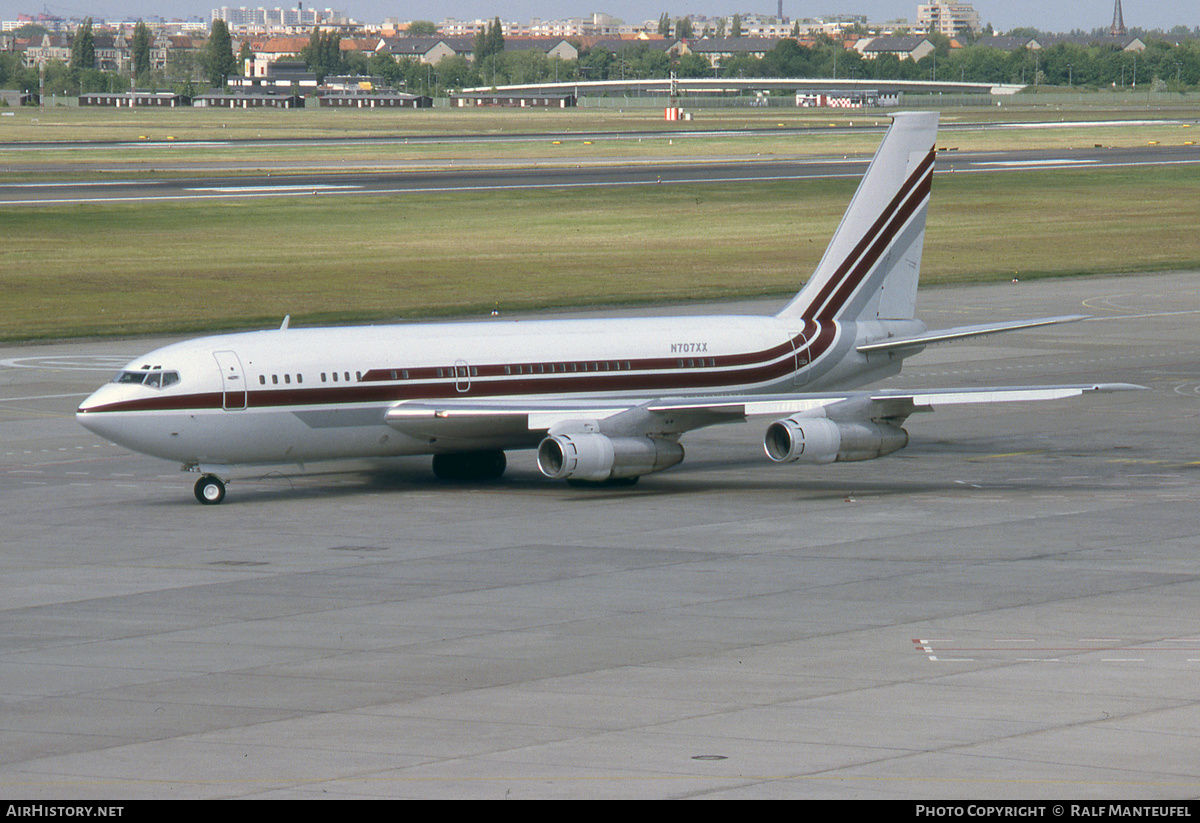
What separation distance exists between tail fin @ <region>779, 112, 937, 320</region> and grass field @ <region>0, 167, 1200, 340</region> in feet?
114

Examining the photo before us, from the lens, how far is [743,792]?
21.1m

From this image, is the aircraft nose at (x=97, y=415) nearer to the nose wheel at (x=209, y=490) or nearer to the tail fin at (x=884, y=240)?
the nose wheel at (x=209, y=490)

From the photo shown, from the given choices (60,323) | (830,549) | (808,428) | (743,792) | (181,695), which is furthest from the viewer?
(60,323)

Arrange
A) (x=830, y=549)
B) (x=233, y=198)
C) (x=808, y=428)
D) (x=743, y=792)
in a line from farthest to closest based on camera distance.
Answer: (x=233, y=198) < (x=808, y=428) < (x=830, y=549) < (x=743, y=792)

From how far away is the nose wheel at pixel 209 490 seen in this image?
4584cm

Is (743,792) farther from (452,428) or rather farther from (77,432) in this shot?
(77,432)

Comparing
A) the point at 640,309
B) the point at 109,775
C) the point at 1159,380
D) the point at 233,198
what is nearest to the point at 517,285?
the point at 640,309

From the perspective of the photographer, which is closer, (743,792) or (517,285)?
(743,792)

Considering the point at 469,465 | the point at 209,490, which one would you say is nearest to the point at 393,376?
the point at 469,465

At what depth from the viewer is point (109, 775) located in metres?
22.3

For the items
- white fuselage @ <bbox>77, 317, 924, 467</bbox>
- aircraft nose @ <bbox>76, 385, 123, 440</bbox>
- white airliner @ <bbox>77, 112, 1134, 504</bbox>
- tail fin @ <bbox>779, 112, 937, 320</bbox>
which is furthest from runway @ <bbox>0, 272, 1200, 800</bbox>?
tail fin @ <bbox>779, 112, 937, 320</bbox>

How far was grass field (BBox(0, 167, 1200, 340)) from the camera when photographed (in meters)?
91.0

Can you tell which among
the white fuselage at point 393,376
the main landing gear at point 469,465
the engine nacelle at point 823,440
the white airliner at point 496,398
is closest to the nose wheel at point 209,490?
the white airliner at point 496,398

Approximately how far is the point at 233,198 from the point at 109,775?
119515 millimetres
